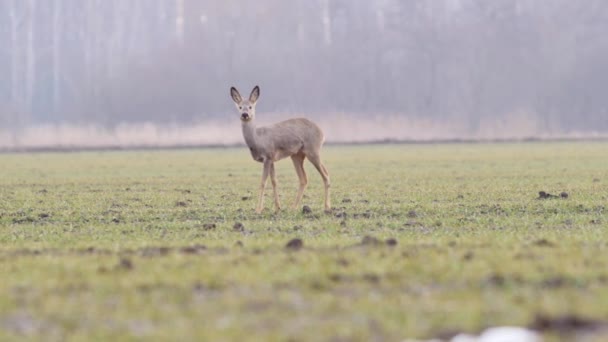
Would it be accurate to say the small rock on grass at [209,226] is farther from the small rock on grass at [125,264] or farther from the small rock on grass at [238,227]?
the small rock on grass at [125,264]

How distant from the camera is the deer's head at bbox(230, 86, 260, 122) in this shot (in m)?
25.8

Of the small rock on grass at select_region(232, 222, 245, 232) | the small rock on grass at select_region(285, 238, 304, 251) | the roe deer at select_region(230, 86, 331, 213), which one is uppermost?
the roe deer at select_region(230, 86, 331, 213)

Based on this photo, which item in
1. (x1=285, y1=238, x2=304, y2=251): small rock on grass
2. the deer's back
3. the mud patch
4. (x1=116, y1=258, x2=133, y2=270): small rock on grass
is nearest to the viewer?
the mud patch

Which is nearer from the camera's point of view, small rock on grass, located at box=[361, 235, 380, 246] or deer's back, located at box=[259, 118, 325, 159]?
small rock on grass, located at box=[361, 235, 380, 246]

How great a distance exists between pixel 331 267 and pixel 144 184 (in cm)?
3180

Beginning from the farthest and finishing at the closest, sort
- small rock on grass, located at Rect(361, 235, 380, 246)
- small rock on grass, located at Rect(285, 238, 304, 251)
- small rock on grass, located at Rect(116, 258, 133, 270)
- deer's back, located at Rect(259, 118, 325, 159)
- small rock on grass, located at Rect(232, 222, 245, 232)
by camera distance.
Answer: deer's back, located at Rect(259, 118, 325, 159) → small rock on grass, located at Rect(232, 222, 245, 232) → small rock on grass, located at Rect(361, 235, 380, 246) → small rock on grass, located at Rect(285, 238, 304, 251) → small rock on grass, located at Rect(116, 258, 133, 270)

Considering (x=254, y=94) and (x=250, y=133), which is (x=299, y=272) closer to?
(x=250, y=133)

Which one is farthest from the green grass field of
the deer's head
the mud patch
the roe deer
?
the deer's head

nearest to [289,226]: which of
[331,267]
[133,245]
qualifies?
[133,245]

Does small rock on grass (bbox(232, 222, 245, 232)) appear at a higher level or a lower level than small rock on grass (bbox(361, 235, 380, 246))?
lower

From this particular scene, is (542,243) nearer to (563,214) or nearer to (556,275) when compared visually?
(556,275)

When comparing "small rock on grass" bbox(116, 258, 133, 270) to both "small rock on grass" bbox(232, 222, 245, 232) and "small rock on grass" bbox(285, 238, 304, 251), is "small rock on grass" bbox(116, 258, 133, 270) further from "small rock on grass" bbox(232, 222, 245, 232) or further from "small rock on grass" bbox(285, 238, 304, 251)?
"small rock on grass" bbox(232, 222, 245, 232)

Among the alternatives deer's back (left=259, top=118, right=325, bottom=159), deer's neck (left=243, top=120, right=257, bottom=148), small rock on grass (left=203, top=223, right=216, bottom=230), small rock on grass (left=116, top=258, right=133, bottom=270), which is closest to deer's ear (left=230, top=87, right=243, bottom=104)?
deer's neck (left=243, top=120, right=257, bottom=148)

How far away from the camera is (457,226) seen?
20.8 metres
